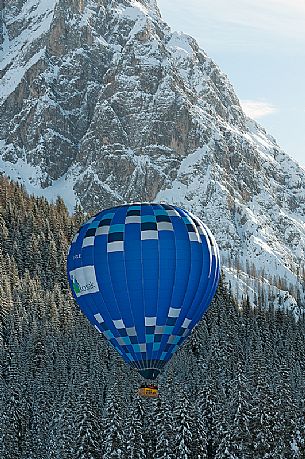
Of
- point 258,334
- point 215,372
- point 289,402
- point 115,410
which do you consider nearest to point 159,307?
point 115,410

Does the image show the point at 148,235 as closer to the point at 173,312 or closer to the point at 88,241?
the point at 88,241

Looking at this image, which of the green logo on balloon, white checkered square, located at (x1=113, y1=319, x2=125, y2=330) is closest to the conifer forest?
white checkered square, located at (x1=113, y1=319, x2=125, y2=330)

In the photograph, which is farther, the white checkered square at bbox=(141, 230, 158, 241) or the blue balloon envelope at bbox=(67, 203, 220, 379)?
the white checkered square at bbox=(141, 230, 158, 241)

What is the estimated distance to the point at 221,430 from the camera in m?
69.7

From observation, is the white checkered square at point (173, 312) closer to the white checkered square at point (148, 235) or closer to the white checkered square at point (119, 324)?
the white checkered square at point (119, 324)

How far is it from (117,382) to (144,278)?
28.8 m

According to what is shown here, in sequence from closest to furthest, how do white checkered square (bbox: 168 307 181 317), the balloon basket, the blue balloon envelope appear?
the balloon basket → the blue balloon envelope → white checkered square (bbox: 168 307 181 317)

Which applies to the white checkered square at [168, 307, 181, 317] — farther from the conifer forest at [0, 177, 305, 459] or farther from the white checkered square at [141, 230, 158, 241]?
the conifer forest at [0, 177, 305, 459]

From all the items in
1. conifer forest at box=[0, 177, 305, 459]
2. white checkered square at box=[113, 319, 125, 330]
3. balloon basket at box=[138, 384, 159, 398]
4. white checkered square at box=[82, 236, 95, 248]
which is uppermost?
white checkered square at box=[82, 236, 95, 248]

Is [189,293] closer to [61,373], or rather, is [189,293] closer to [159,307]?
[159,307]

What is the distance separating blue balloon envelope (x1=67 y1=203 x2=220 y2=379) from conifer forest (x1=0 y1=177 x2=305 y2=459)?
16.4 meters

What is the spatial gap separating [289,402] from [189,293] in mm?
22475

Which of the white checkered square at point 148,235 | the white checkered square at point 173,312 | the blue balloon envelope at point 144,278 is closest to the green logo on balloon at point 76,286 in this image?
the blue balloon envelope at point 144,278

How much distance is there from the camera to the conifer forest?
69.7 m
